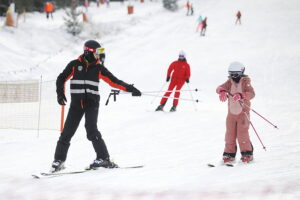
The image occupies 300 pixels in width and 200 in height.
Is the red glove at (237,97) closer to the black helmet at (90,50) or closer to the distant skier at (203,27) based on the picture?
the black helmet at (90,50)

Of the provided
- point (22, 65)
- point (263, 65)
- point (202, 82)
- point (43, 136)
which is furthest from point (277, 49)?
point (43, 136)

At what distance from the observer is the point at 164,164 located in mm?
6230

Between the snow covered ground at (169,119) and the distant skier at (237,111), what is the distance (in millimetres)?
319

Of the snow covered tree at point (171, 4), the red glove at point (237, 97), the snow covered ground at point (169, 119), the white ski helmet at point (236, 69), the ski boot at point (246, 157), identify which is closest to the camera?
the snow covered ground at point (169, 119)

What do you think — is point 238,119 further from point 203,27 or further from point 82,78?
point 203,27

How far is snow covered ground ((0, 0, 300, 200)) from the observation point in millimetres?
4914

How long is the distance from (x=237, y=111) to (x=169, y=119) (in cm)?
491

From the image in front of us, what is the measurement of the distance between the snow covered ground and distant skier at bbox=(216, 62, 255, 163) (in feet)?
1.04

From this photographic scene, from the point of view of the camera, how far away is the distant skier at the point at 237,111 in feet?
19.6

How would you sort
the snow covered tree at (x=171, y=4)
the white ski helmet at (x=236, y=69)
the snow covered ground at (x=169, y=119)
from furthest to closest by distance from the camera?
the snow covered tree at (x=171, y=4), the white ski helmet at (x=236, y=69), the snow covered ground at (x=169, y=119)

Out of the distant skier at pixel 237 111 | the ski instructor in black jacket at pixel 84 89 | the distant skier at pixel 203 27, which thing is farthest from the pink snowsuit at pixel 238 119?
the distant skier at pixel 203 27

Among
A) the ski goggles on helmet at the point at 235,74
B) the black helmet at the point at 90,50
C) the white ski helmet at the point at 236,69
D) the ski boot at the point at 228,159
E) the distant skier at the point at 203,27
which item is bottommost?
the ski boot at the point at 228,159

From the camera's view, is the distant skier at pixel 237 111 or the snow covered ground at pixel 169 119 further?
the distant skier at pixel 237 111

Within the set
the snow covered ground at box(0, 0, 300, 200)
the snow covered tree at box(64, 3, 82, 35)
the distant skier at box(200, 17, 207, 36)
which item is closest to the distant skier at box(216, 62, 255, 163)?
the snow covered ground at box(0, 0, 300, 200)
